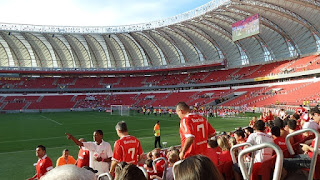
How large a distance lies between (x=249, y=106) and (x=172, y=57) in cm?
2825

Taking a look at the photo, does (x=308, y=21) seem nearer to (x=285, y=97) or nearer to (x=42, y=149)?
(x=285, y=97)

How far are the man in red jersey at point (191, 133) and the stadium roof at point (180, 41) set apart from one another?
116 ft

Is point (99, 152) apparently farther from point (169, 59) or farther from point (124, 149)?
point (169, 59)

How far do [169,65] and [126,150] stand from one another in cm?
6561

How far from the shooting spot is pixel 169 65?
232ft

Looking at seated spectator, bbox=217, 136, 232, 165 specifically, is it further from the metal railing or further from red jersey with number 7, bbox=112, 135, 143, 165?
the metal railing

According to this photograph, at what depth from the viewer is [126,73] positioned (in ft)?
254

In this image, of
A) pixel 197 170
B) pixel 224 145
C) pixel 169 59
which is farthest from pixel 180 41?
pixel 197 170

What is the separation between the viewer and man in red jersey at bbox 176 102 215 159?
500 centimetres

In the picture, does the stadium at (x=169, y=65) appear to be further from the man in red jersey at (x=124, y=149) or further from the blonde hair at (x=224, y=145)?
the man in red jersey at (x=124, y=149)

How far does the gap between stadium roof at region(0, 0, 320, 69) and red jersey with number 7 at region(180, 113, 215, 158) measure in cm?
3531

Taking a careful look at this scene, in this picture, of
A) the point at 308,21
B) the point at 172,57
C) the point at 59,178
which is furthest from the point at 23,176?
the point at 172,57

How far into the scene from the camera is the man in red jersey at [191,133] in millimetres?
5000

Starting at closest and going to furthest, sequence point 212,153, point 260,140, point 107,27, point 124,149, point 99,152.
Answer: point 260,140 → point 124,149 → point 212,153 → point 99,152 → point 107,27
